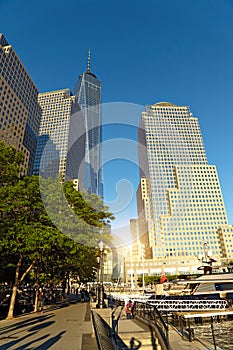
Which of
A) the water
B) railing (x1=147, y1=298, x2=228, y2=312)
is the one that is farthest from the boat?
the water

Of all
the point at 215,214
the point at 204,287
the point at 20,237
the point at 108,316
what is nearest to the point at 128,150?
the point at 20,237

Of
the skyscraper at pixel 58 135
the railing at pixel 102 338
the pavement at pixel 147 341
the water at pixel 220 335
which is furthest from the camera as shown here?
the skyscraper at pixel 58 135

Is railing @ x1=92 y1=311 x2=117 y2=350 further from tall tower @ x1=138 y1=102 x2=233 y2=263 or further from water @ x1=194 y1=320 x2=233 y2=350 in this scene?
tall tower @ x1=138 y1=102 x2=233 y2=263

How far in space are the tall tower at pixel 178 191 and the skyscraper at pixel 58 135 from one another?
47569 millimetres

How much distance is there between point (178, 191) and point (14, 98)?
99.2m

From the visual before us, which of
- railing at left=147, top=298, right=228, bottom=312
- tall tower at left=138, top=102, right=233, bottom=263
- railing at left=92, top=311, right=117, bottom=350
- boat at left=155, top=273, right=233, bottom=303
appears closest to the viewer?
railing at left=92, top=311, right=117, bottom=350

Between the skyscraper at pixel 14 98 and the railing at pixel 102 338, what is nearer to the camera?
the railing at pixel 102 338

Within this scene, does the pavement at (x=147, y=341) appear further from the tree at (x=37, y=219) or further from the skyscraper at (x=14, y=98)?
the skyscraper at (x=14, y=98)

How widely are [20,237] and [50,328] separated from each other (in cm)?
615

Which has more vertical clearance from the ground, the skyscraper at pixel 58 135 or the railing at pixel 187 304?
the skyscraper at pixel 58 135

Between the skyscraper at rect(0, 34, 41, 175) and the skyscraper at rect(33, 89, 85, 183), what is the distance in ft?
140

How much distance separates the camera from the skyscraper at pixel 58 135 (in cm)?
15612

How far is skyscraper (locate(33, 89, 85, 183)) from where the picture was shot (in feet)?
512

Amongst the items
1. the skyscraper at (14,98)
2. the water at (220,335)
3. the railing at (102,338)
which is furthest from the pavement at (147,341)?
the skyscraper at (14,98)
